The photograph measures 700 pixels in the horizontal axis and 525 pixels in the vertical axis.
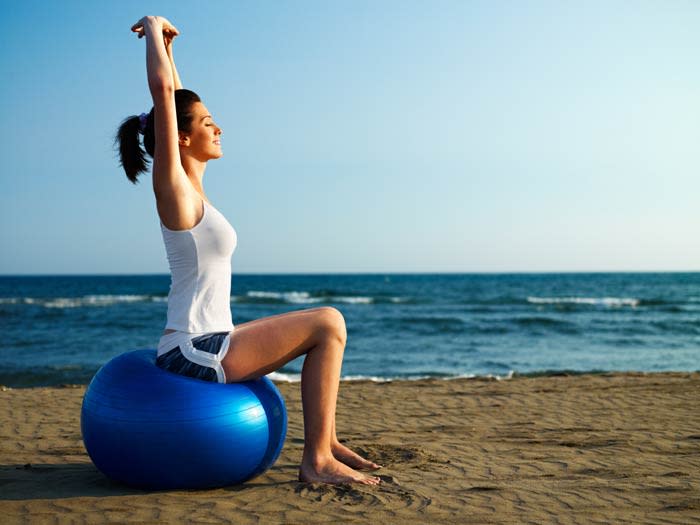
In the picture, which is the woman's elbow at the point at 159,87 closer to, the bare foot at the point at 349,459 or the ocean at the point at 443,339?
the bare foot at the point at 349,459

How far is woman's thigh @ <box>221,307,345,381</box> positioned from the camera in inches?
133

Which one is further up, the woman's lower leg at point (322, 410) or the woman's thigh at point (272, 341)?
the woman's thigh at point (272, 341)

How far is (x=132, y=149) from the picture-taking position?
3514 millimetres

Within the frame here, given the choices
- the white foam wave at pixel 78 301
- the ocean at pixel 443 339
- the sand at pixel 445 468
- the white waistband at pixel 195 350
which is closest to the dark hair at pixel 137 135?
the white waistband at pixel 195 350

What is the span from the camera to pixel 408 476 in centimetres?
383

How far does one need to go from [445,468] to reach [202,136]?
2.35 meters

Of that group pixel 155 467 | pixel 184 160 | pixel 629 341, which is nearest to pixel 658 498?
pixel 155 467

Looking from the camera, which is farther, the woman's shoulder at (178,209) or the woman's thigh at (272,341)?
the woman's thigh at (272,341)

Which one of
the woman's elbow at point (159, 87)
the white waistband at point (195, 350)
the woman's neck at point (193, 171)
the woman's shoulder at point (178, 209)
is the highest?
the woman's elbow at point (159, 87)

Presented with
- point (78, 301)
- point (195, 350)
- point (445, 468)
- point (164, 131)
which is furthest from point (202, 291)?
point (78, 301)

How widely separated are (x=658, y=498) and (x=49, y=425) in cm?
471

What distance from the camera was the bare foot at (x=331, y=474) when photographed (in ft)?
11.6

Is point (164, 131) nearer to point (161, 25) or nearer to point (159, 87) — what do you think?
point (159, 87)

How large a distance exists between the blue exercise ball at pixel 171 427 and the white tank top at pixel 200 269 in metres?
0.31
